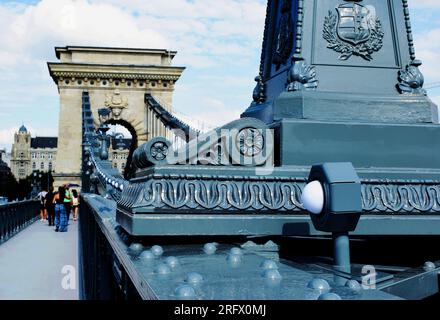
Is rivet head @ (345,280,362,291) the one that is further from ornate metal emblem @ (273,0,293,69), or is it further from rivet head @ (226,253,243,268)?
ornate metal emblem @ (273,0,293,69)

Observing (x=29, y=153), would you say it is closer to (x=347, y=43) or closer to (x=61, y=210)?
(x=61, y=210)

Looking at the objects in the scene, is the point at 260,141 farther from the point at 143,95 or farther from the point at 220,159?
the point at 143,95

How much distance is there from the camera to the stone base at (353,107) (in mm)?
3043

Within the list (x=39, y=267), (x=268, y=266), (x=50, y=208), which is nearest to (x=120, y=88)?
(x=50, y=208)

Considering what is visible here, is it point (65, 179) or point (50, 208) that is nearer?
point (50, 208)

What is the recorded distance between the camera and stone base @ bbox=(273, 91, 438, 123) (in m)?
3.04

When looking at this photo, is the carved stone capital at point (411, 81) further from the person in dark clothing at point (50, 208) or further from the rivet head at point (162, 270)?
the person in dark clothing at point (50, 208)

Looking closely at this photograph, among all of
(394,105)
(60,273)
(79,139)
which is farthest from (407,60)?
(79,139)

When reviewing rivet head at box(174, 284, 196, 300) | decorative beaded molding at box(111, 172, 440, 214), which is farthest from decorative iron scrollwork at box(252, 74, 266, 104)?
rivet head at box(174, 284, 196, 300)

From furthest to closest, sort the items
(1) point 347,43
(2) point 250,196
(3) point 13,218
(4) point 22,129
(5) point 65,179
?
1. (4) point 22,129
2. (5) point 65,179
3. (3) point 13,218
4. (1) point 347,43
5. (2) point 250,196

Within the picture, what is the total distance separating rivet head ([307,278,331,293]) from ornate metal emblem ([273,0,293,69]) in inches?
86.1

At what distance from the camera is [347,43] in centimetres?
324

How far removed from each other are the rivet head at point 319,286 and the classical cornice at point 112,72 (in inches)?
1518

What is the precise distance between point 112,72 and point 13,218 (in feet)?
83.9
